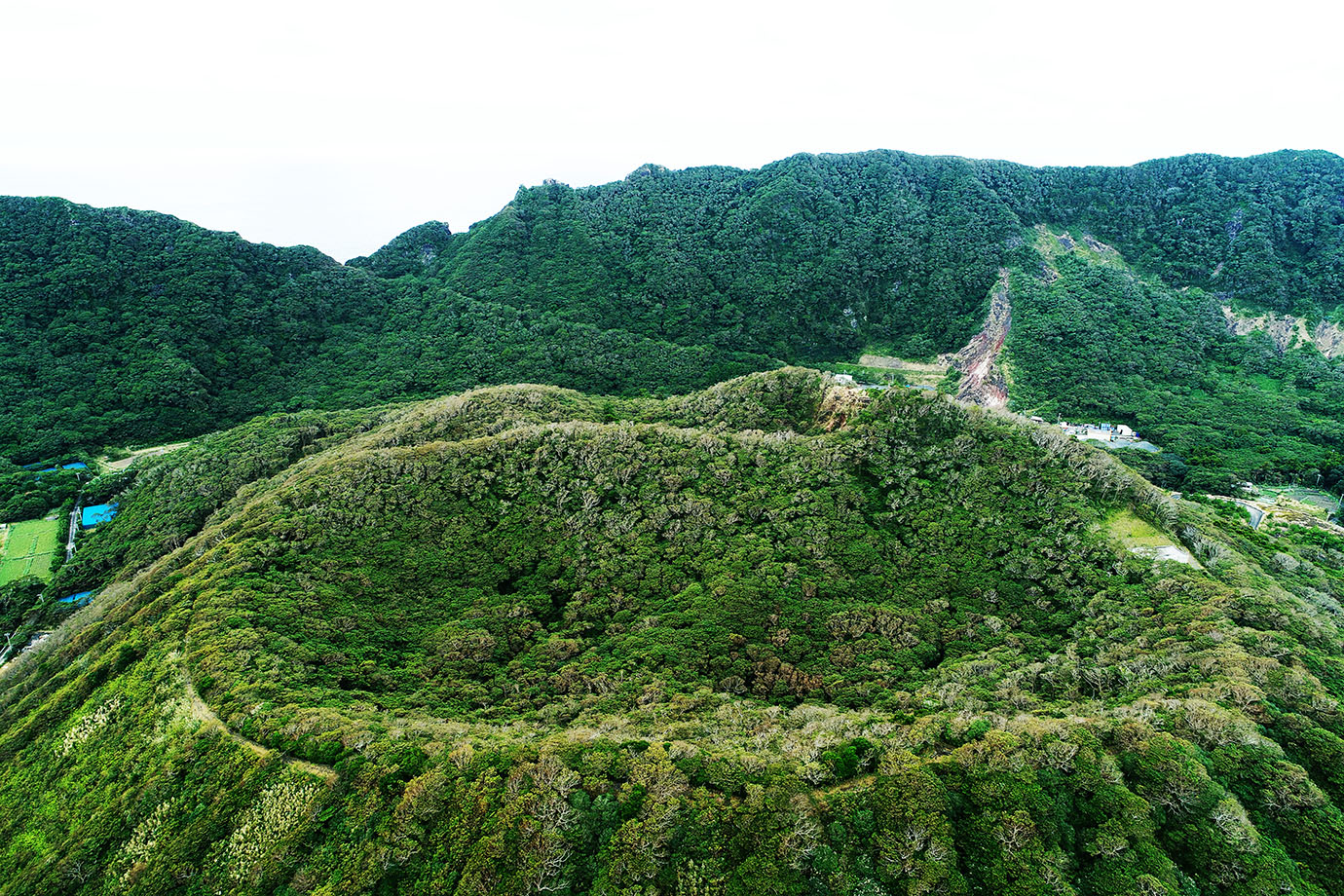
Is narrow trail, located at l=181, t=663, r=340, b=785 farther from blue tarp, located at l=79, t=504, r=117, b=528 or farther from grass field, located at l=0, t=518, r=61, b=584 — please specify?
blue tarp, located at l=79, t=504, r=117, b=528

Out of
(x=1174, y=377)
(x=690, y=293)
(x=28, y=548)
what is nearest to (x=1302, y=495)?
(x=1174, y=377)

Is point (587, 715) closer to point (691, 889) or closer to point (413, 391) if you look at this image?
point (691, 889)

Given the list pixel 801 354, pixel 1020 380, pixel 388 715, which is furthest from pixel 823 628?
pixel 801 354

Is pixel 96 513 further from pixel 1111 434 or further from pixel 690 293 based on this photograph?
pixel 1111 434

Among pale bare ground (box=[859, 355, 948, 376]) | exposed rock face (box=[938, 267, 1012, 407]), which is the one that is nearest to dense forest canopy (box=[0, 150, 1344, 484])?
pale bare ground (box=[859, 355, 948, 376])

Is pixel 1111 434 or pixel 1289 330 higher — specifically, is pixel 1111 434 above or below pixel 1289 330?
below

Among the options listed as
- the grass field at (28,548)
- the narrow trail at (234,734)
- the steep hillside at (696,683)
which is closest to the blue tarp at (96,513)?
the grass field at (28,548)

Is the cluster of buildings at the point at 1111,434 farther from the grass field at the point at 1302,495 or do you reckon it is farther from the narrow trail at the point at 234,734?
the narrow trail at the point at 234,734
